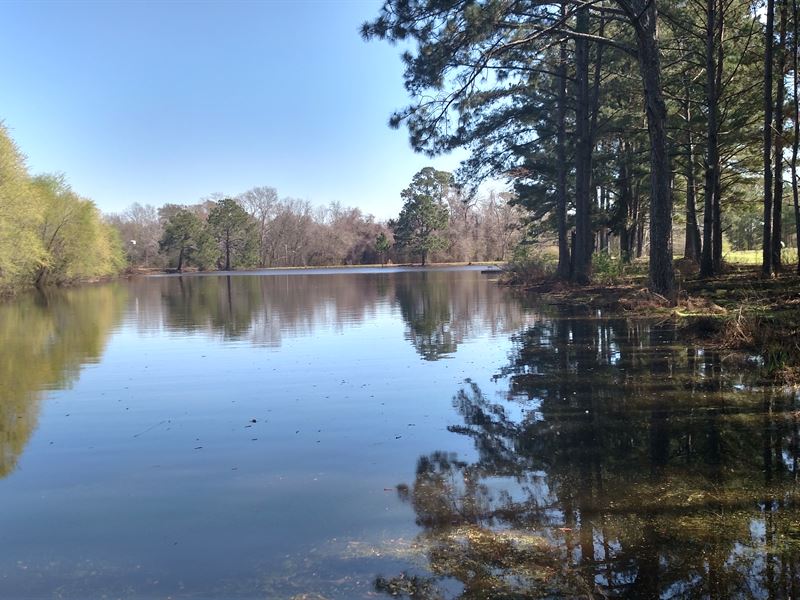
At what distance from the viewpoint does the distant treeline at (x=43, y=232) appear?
32.1m

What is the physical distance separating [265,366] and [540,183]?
24.0 m

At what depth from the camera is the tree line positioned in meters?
13.3

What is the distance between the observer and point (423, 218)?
83.1 m

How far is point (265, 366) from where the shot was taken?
35.7ft

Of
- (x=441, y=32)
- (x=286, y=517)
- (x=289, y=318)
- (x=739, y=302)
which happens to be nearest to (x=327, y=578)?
(x=286, y=517)

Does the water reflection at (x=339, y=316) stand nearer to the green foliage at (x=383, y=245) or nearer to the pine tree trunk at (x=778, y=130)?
the pine tree trunk at (x=778, y=130)

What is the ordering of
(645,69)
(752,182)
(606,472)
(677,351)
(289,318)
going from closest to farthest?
(606,472), (677,351), (645,69), (289,318), (752,182)

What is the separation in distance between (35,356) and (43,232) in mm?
40495

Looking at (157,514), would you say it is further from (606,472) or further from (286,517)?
(606,472)

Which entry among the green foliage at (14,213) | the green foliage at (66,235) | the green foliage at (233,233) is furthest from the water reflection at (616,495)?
the green foliage at (233,233)

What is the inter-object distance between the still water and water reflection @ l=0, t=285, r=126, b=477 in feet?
0.28

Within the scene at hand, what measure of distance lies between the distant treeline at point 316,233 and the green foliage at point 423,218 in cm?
14

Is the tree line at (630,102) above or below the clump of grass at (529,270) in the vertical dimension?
A: above

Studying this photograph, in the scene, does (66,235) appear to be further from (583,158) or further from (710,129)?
(710,129)
